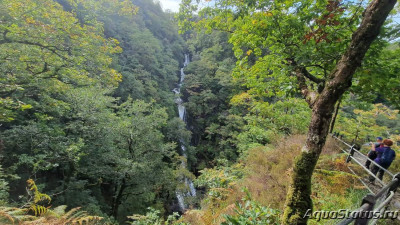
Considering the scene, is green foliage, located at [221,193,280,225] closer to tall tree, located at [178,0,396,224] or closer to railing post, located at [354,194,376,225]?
tall tree, located at [178,0,396,224]

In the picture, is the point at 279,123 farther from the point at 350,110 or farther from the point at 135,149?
the point at 350,110

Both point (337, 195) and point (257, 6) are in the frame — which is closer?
point (257, 6)

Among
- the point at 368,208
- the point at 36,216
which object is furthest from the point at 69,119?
the point at 368,208

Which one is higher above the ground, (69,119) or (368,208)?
(69,119)

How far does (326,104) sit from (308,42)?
5.87ft

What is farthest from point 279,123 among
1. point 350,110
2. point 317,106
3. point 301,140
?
point 350,110

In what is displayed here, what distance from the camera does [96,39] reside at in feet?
26.8

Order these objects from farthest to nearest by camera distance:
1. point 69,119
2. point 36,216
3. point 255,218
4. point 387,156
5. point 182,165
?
point 182,165, point 69,119, point 387,156, point 36,216, point 255,218

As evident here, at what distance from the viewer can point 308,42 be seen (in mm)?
3721

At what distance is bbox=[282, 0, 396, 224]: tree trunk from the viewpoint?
2.31m

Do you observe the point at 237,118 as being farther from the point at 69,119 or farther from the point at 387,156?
the point at 69,119

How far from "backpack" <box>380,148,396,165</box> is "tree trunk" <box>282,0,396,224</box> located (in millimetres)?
4769

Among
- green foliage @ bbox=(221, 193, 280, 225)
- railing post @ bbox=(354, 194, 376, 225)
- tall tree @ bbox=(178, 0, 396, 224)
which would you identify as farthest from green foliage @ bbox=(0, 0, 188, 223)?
railing post @ bbox=(354, 194, 376, 225)

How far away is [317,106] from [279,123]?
9.43 metres
